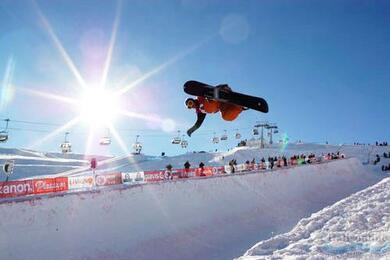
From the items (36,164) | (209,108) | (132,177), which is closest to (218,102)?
(209,108)

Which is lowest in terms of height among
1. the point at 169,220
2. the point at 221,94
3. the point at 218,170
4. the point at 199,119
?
the point at 169,220

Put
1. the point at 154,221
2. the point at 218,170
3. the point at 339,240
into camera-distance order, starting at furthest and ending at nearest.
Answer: the point at 218,170
the point at 154,221
the point at 339,240

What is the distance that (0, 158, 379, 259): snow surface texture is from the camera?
666 inches

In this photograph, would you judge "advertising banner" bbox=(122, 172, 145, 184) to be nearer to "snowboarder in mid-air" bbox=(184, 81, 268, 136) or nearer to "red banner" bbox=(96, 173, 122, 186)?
"red banner" bbox=(96, 173, 122, 186)

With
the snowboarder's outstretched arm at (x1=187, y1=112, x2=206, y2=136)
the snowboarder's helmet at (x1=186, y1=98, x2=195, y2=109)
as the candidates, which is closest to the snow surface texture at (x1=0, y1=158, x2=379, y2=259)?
the snowboarder's outstretched arm at (x1=187, y1=112, x2=206, y2=136)

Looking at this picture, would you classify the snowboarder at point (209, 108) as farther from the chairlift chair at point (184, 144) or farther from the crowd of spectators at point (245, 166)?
the chairlift chair at point (184, 144)

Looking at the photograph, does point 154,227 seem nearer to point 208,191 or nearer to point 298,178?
→ point 208,191

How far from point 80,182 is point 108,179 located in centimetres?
227

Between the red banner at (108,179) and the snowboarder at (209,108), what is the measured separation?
19190 millimetres

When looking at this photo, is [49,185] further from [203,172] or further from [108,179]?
[203,172]

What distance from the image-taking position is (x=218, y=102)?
16.6ft

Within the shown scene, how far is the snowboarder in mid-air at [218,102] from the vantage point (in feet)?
15.7

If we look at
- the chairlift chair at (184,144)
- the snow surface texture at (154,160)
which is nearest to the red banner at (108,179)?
the chairlift chair at (184,144)

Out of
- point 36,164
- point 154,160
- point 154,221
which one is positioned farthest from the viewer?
point 36,164
